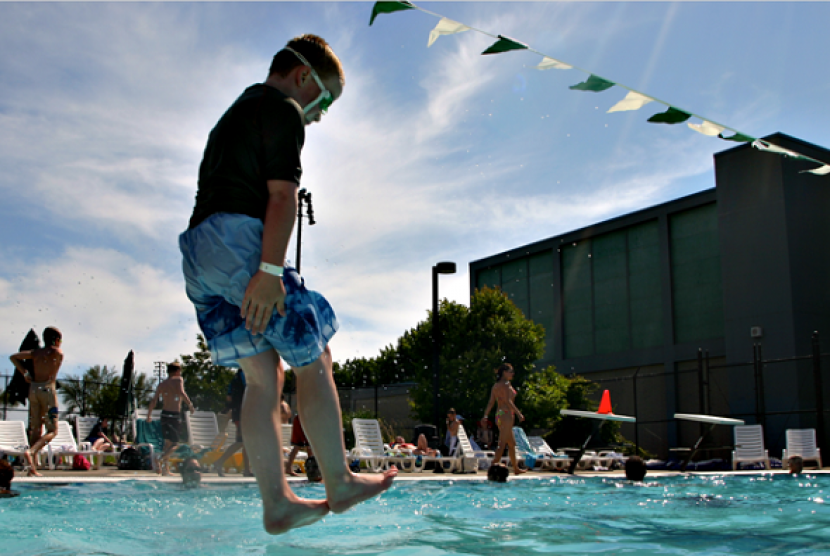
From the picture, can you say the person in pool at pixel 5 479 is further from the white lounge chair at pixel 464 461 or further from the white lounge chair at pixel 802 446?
the white lounge chair at pixel 802 446

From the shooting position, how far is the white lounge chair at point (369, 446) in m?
13.3

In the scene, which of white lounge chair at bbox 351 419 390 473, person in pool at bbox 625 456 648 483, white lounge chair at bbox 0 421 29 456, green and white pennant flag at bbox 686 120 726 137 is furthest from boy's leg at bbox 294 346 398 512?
white lounge chair at bbox 0 421 29 456

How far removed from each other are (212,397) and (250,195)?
2916 cm

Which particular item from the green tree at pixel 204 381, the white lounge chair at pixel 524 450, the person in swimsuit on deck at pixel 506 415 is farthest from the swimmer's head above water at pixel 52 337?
the green tree at pixel 204 381

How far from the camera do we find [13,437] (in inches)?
478

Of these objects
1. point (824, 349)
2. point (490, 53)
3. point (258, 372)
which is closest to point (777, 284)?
point (824, 349)

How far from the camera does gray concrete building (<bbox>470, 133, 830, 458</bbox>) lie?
22.9 metres

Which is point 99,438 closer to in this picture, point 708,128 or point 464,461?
point 464,461

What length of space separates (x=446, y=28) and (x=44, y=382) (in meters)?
7.88

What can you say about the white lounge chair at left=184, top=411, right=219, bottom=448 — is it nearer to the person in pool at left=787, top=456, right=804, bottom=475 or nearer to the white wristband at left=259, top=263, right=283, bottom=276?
the person in pool at left=787, top=456, right=804, bottom=475

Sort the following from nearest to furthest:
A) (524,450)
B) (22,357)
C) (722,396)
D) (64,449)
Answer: (22,357) < (64,449) < (524,450) < (722,396)

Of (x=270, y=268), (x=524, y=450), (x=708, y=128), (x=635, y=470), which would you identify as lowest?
(x=524, y=450)

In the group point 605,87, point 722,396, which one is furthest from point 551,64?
point 722,396

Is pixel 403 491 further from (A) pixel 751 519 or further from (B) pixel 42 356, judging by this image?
(B) pixel 42 356
